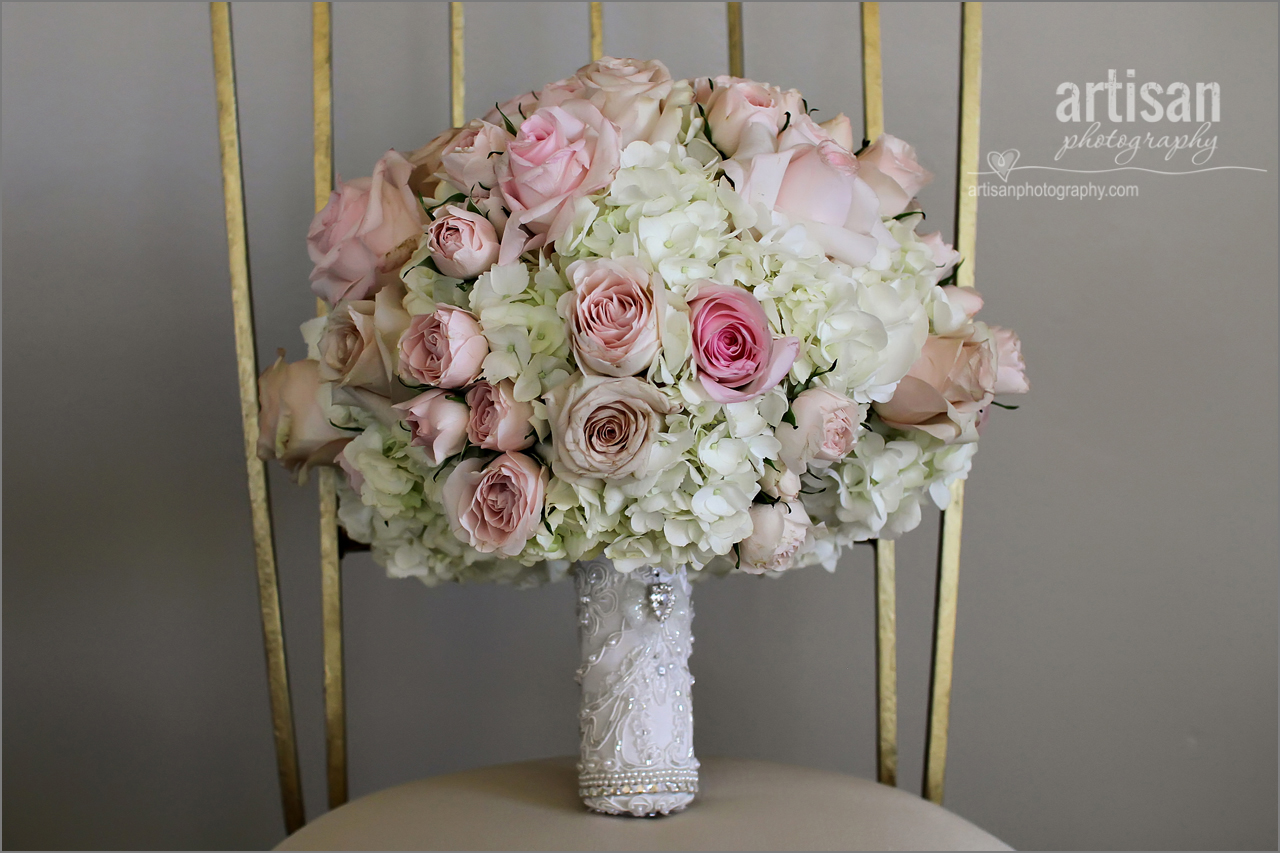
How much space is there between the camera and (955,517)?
3.46 ft

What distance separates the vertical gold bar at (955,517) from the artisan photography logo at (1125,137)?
26cm

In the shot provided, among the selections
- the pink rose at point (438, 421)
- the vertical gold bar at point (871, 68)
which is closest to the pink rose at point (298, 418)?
the pink rose at point (438, 421)

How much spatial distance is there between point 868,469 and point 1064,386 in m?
0.63

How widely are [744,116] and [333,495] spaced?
578mm

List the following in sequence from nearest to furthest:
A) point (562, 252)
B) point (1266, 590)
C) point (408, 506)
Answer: point (562, 252) → point (408, 506) → point (1266, 590)

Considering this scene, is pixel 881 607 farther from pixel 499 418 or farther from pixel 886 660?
pixel 499 418

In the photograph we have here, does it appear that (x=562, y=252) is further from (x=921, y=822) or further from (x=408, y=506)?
(x=921, y=822)

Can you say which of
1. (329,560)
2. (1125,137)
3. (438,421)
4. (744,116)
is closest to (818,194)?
(744,116)

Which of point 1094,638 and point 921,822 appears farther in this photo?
point 1094,638

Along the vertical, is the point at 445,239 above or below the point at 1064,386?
above

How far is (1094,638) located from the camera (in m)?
1.27

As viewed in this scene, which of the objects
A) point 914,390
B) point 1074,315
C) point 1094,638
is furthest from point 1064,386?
point 914,390

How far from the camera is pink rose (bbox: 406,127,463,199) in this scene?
78 cm

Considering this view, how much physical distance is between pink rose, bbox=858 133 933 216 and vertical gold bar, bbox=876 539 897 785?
0.41m
